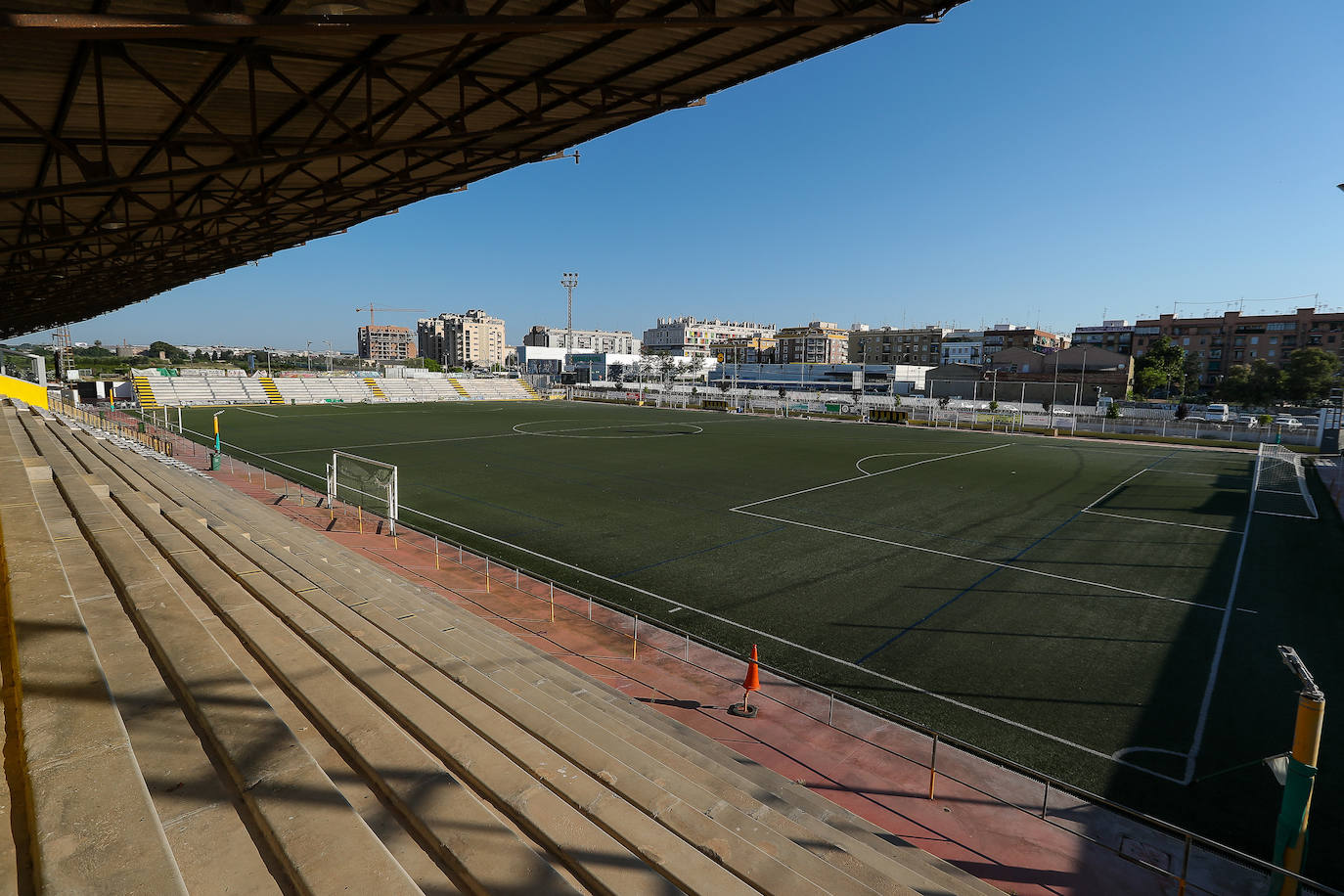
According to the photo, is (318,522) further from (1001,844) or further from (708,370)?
(708,370)

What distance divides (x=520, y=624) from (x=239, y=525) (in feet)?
22.0

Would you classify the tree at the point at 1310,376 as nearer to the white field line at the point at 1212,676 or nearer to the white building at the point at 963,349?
the white building at the point at 963,349

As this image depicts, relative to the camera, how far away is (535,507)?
20750 millimetres

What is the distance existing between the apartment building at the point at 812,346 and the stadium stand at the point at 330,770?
543ft

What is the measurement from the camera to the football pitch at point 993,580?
842 centimetres

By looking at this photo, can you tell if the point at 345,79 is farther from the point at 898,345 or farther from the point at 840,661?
the point at 898,345

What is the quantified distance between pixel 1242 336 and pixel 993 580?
148 metres

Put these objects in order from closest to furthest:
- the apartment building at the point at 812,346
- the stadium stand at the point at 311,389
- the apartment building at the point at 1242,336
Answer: the stadium stand at the point at 311,389 < the apartment building at the point at 1242,336 < the apartment building at the point at 812,346

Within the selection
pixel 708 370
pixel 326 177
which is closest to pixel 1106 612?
pixel 326 177

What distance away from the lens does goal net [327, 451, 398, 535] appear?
58.9 feet

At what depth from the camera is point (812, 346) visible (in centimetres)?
17388

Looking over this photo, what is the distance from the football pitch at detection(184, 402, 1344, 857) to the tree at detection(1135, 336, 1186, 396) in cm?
7143

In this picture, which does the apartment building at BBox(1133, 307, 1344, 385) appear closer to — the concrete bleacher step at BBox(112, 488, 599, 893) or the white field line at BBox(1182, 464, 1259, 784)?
the white field line at BBox(1182, 464, 1259, 784)

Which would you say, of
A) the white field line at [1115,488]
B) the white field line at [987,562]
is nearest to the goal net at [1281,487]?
the white field line at [1115,488]
